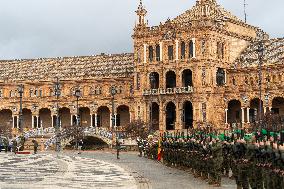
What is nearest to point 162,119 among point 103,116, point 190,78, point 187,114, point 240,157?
point 187,114

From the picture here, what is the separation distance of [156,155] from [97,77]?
2037 inches

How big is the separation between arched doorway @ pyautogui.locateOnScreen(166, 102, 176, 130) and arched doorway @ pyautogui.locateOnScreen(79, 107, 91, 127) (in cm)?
1682

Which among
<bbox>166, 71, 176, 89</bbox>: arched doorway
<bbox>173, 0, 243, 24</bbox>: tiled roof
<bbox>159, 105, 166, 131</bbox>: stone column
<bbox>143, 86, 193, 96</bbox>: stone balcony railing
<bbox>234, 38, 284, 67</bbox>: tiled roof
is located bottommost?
<bbox>159, 105, 166, 131</bbox>: stone column

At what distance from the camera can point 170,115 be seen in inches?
3642

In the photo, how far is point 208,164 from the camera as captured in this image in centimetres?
2848

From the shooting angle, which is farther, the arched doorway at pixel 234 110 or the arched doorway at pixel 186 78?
the arched doorway at pixel 186 78

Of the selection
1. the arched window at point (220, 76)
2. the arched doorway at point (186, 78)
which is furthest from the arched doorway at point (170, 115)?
the arched window at point (220, 76)

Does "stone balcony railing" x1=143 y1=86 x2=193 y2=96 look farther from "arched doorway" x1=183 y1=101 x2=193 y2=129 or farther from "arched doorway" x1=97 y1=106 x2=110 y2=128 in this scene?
"arched doorway" x1=97 y1=106 x2=110 y2=128

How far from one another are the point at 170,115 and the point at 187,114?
259cm

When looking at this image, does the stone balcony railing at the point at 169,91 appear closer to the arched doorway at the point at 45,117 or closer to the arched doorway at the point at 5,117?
the arched doorway at the point at 45,117

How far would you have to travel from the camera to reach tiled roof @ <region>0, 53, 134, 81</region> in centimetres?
10544

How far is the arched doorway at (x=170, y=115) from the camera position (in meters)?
91.5

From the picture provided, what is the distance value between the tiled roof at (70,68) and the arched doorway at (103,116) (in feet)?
15.9

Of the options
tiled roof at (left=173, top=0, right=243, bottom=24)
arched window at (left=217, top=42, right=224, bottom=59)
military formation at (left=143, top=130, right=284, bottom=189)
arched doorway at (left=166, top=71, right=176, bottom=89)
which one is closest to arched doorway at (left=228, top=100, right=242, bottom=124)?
arched window at (left=217, top=42, right=224, bottom=59)
